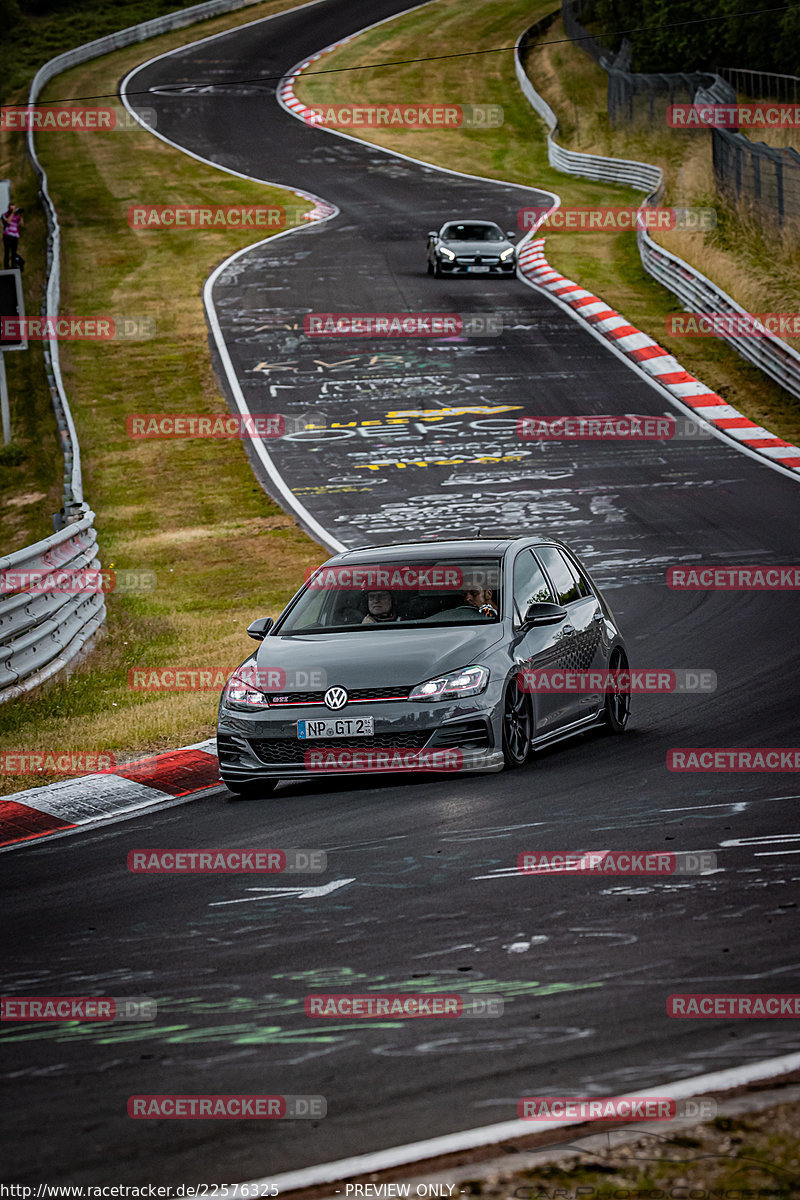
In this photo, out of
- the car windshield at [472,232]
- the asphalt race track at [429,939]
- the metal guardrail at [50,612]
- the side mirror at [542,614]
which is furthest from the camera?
the car windshield at [472,232]

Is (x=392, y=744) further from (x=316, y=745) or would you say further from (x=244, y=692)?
(x=244, y=692)

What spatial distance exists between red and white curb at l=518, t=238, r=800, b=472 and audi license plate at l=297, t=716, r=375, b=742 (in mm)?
15609

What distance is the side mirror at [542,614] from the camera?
10.5 m

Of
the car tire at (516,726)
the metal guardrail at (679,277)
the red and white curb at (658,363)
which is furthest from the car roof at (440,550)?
the metal guardrail at (679,277)

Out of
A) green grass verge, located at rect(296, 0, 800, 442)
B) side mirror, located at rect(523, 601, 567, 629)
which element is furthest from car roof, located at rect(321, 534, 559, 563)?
green grass verge, located at rect(296, 0, 800, 442)

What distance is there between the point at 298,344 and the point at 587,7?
142 ft

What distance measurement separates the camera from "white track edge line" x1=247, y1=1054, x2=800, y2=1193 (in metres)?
4.45

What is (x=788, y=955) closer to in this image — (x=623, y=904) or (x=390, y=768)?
(x=623, y=904)

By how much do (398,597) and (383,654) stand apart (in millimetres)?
883

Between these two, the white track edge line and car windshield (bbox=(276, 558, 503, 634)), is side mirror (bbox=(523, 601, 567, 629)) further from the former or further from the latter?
the white track edge line

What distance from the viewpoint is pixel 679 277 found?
113 ft

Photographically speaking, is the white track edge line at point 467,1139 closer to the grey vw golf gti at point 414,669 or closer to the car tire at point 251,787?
the grey vw golf gti at point 414,669

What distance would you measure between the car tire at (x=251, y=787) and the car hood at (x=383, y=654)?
27.8 inches

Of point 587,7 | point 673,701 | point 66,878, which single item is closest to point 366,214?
point 587,7
